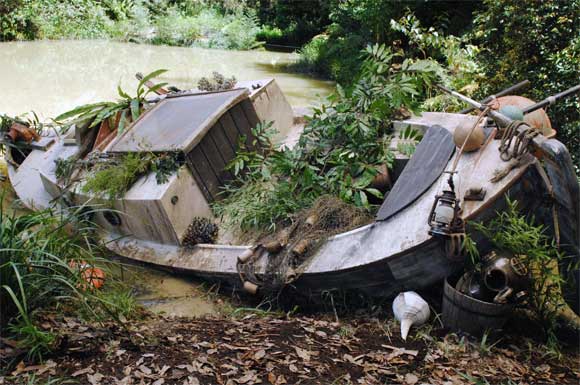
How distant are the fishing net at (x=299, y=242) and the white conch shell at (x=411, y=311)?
29.3 inches

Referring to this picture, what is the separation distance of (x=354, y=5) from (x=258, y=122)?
8.33 meters

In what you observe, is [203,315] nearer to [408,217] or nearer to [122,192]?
[122,192]

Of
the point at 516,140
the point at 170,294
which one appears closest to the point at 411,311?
the point at 516,140

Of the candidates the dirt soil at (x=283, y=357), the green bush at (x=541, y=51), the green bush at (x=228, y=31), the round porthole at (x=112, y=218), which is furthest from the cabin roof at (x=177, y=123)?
the green bush at (x=228, y=31)

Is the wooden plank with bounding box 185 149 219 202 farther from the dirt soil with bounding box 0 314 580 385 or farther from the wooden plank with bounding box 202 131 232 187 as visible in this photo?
the dirt soil with bounding box 0 314 580 385

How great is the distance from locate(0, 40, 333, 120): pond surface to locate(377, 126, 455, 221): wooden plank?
23.5 ft

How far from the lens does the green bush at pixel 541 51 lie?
6.02 m

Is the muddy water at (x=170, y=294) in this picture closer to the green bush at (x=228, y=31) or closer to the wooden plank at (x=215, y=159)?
the wooden plank at (x=215, y=159)

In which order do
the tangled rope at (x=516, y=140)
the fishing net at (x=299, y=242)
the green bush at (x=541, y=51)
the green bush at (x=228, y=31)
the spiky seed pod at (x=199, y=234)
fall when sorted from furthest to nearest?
the green bush at (x=228, y=31)
the green bush at (x=541, y=51)
the spiky seed pod at (x=199, y=234)
the fishing net at (x=299, y=242)
the tangled rope at (x=516, y=140)

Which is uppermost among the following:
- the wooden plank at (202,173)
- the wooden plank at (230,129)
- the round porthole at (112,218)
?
the wooden plank at (230,129)

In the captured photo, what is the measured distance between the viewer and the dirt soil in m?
2.89

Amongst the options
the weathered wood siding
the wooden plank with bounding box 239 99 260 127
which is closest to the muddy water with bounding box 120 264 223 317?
the weathered wood siding

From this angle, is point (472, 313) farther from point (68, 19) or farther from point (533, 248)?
point (68, 19)

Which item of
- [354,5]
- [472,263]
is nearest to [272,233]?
[472,263]
